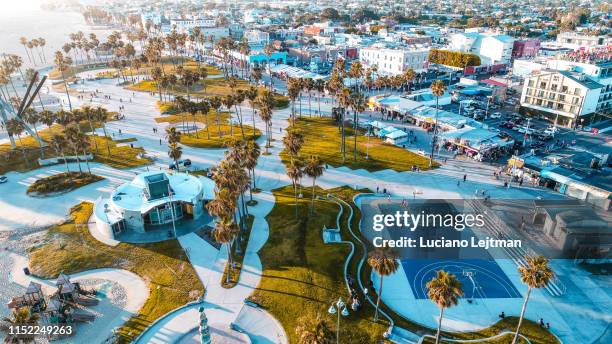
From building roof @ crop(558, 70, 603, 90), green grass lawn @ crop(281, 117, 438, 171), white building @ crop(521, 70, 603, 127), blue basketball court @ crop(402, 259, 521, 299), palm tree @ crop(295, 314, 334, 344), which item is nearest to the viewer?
palm tree @ crop(295, 314, 334, 344)

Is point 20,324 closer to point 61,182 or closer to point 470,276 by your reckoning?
point 470,276

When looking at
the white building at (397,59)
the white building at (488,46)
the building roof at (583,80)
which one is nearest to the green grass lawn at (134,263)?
the building roof at (583,80)

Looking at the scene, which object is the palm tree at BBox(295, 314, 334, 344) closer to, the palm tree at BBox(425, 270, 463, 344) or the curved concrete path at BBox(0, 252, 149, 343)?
the palm tree at BBox(425, 270, 463, 344)

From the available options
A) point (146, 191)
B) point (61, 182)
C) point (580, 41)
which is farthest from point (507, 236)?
point (580, 41)

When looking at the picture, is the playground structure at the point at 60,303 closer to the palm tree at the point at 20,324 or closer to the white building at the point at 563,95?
the palm tree at the point at 20,324

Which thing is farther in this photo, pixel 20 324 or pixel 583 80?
pixel 583 80

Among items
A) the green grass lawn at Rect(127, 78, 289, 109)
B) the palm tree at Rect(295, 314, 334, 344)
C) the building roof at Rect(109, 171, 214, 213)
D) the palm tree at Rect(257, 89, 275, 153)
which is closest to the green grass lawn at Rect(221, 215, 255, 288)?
the building roof at Rect(109, 171, 214, 213)
